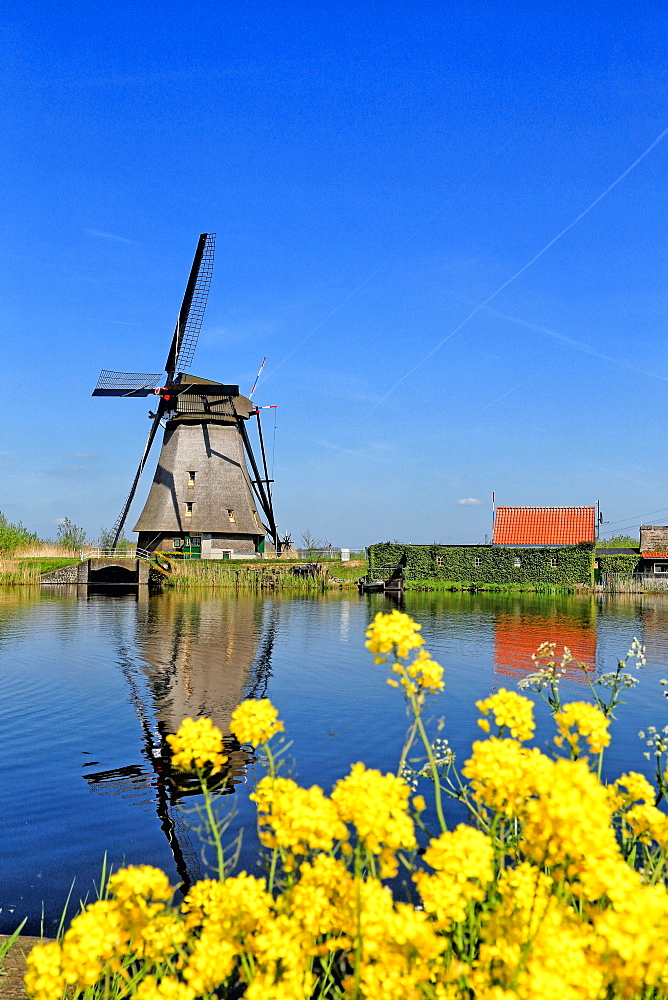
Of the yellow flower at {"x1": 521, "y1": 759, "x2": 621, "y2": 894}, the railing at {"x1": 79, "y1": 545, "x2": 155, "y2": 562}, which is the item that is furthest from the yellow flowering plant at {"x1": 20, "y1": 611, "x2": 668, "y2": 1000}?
the railing at {"x1": 79, "y1": 545, "x2": 155, "y2": 562}

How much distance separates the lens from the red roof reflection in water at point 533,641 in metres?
14.7

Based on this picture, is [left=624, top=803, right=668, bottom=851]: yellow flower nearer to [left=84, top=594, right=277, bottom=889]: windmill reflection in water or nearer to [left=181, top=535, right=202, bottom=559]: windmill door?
[left=84, top=594, right=277, bottom=889]: windmill reflection in water

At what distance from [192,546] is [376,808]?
41.2m

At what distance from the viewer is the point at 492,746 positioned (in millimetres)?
2342

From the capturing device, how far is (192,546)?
42.3 m

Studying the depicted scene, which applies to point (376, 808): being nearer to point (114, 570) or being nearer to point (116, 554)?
point (114, 570)

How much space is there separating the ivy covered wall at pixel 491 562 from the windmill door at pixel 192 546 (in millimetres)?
10401

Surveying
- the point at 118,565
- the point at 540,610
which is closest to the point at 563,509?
the point at 540,610

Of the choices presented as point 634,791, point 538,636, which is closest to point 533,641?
point 538,636

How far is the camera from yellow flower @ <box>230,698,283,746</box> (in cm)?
262

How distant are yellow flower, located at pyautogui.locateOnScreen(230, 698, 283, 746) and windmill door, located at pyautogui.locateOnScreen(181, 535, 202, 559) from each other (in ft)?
132

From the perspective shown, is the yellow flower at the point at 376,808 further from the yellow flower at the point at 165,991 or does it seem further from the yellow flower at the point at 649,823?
the yellow flower at the point at 649,823

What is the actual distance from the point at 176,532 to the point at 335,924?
134 feet

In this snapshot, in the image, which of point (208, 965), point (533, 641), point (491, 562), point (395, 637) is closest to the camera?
point (208, 965)
